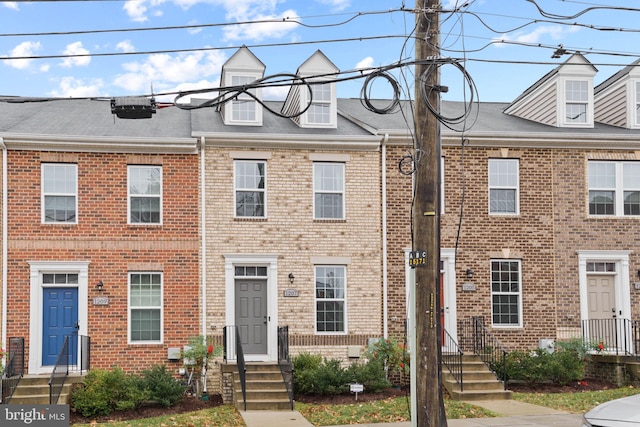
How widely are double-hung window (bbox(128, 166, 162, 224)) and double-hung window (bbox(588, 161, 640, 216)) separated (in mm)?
10825

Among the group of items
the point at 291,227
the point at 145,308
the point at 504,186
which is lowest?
the point at 145,308

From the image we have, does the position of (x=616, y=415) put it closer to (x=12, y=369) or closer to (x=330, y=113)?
(x=330, y=113)

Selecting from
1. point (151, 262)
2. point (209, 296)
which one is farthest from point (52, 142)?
point (209, 296)

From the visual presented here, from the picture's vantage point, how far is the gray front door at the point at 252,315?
1888 centimetres

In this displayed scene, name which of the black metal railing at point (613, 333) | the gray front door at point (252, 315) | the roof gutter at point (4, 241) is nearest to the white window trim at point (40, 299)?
the roof gutter at point (4, 241)

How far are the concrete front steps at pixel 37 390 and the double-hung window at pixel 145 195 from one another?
12.9ft

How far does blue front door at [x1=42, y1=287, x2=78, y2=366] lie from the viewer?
18.0 metres

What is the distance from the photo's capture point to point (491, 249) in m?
19.7

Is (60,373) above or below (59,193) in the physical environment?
below

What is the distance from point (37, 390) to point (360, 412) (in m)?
6.98

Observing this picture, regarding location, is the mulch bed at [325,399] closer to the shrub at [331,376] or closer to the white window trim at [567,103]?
the shrub at [331,376]

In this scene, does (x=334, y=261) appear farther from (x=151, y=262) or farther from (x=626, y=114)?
(x=626, y=114)

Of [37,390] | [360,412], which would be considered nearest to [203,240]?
[37,390]

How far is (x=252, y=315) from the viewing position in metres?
18.9
